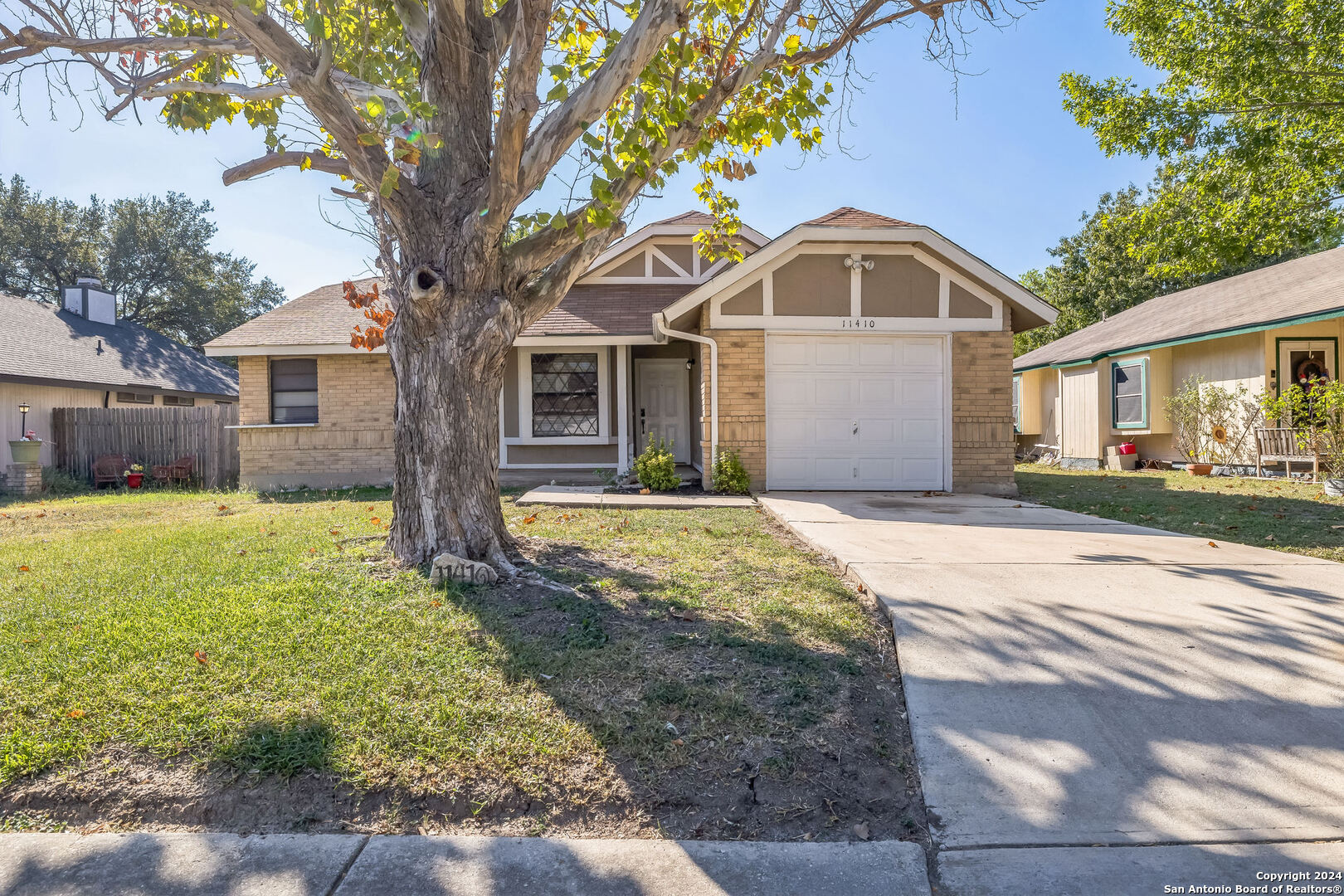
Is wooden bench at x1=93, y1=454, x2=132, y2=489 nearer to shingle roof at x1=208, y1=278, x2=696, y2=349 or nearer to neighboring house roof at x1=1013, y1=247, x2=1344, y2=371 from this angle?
shingle roof at x1=208, y1=278, x2=696, y2=349

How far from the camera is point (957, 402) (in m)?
10.6

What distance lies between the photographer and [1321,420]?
11086mm

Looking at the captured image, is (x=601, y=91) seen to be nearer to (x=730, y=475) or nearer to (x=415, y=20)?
(x=415, y=20)

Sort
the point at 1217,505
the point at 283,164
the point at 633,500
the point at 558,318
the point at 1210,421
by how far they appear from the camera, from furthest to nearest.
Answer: the point at 1210,421
the point at 558,318
the point at 633,500
the point at 1217,505
the point at 283,164

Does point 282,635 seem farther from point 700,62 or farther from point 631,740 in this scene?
point 700,62

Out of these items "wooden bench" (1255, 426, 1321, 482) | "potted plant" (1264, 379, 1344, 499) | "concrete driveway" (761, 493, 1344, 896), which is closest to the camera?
"concrete driveway" (761, 493, 1344, 896)

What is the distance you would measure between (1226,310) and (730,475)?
12233 mm

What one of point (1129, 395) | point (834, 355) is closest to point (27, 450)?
point (834, 355)

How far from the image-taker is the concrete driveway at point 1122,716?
2.26 meters

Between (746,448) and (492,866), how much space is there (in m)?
8.56

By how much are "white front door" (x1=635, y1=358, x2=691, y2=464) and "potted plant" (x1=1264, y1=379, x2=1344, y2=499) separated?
10.5 m

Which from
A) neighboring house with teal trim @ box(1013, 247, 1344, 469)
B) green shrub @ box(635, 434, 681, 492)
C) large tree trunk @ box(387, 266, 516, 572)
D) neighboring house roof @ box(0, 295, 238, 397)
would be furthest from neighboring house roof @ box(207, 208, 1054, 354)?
neighboring house roof @ box(0, 295, 238, 397)

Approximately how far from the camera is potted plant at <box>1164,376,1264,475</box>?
13586 mm

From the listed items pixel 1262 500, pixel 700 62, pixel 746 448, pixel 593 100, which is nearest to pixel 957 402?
pixel 746 448
